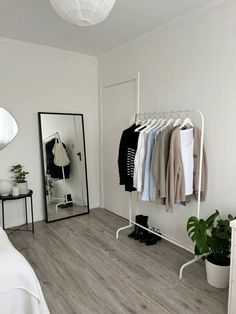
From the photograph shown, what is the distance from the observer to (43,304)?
144 centimetres

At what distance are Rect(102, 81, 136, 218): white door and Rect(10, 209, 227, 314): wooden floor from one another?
64cm

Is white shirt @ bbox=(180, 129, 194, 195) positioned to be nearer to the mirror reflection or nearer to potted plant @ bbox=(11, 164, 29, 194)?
potted plant @ bbox=(11, 164, 29, 194)

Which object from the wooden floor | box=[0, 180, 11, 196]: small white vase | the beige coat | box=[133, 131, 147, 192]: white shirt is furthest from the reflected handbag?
the beige coat

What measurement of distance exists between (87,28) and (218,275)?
2951 mm

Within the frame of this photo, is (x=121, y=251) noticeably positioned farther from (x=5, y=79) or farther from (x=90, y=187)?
(x=5, y=79)

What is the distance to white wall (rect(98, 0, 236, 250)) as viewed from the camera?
7.62ft

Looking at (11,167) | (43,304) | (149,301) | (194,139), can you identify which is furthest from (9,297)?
(11,167)

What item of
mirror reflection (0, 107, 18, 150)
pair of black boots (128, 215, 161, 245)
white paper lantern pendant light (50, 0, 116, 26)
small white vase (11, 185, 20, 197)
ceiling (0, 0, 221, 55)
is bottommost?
pair of black boots (128, 215, 161, 245)

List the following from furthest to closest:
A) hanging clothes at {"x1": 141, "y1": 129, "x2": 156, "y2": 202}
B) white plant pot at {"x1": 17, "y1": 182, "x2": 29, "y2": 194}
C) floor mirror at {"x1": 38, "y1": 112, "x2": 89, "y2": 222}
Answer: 1. floor mirror at {"x1": 38, "y1": 112, "x2": 89, "y2": 222}
2. white plant pot at {"x1": 17, "y1": 182, "x2": 29, "y2": 194}
3. hanging clothes at {"x1": 141, "y1": 129, "x2": 156, "y2": 202}

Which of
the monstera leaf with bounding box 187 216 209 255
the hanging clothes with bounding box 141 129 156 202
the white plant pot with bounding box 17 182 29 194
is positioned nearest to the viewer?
the monstera leaf with bounding box 187 216 209 255

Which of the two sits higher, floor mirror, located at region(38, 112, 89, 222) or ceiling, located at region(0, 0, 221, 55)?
ceiling, located at region(0, 0, 221, 55)

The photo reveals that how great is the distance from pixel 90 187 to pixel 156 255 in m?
1.84

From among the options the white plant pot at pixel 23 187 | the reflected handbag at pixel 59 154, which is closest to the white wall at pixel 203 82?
the reflected handbag at pixel 59 154

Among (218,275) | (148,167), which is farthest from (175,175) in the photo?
(218,275)
